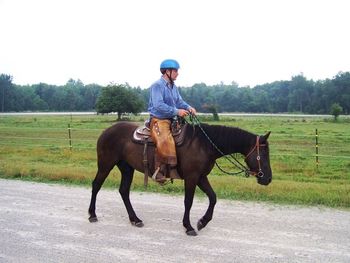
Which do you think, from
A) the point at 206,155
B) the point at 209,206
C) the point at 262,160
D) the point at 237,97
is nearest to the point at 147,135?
the point at 206,155

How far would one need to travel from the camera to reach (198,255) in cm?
482

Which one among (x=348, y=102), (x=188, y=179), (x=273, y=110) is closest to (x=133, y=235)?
(x=188, y=179)

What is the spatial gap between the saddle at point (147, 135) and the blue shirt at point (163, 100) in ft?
0.90

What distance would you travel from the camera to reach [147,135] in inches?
249

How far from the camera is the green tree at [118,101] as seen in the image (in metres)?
51.5

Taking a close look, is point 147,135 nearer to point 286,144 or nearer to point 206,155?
point 206,155

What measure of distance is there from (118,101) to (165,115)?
151ft

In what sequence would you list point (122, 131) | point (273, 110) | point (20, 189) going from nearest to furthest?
point (122, 131) → point (20, 189) → point (273, 110)

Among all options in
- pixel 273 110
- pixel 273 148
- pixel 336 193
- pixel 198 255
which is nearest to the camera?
pixel 198 255

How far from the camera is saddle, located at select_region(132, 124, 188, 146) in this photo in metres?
6.04

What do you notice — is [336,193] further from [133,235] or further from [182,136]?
[133,235]

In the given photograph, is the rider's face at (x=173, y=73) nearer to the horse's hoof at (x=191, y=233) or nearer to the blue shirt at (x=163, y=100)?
the blue shirt at (x=163, y=100)

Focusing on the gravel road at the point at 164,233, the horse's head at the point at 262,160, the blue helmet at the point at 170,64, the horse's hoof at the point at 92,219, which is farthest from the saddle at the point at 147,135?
the horse's hoof at the point at 92,219

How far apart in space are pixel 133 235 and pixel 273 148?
1439cm
